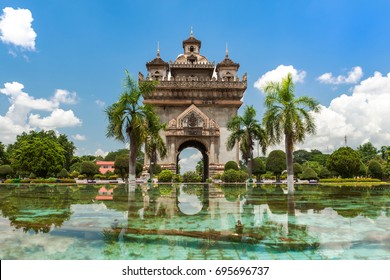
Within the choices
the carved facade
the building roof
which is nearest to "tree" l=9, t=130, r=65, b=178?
the carved facade

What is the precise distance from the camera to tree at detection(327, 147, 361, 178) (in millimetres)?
34250

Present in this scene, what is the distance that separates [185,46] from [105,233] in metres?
48.1

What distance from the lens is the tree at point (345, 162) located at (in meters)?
34.2

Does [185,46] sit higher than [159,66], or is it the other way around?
[185,46]

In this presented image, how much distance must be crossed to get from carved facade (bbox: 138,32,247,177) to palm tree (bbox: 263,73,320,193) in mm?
22263

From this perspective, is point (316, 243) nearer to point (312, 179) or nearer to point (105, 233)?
point (105, 233)

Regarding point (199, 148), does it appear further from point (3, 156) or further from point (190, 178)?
point (3, 156)

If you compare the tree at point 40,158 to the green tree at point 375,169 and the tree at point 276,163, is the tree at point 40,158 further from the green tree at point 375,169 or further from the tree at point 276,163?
the green tree at point 375,169

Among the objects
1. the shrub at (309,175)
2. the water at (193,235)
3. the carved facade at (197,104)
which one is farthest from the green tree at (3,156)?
the water at (193,235)

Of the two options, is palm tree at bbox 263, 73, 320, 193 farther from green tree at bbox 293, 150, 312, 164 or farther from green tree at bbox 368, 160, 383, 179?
green tree at bbox 293, 150, 312, 164

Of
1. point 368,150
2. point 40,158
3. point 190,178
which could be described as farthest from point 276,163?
point 368,150

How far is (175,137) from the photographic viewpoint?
42375 mm
